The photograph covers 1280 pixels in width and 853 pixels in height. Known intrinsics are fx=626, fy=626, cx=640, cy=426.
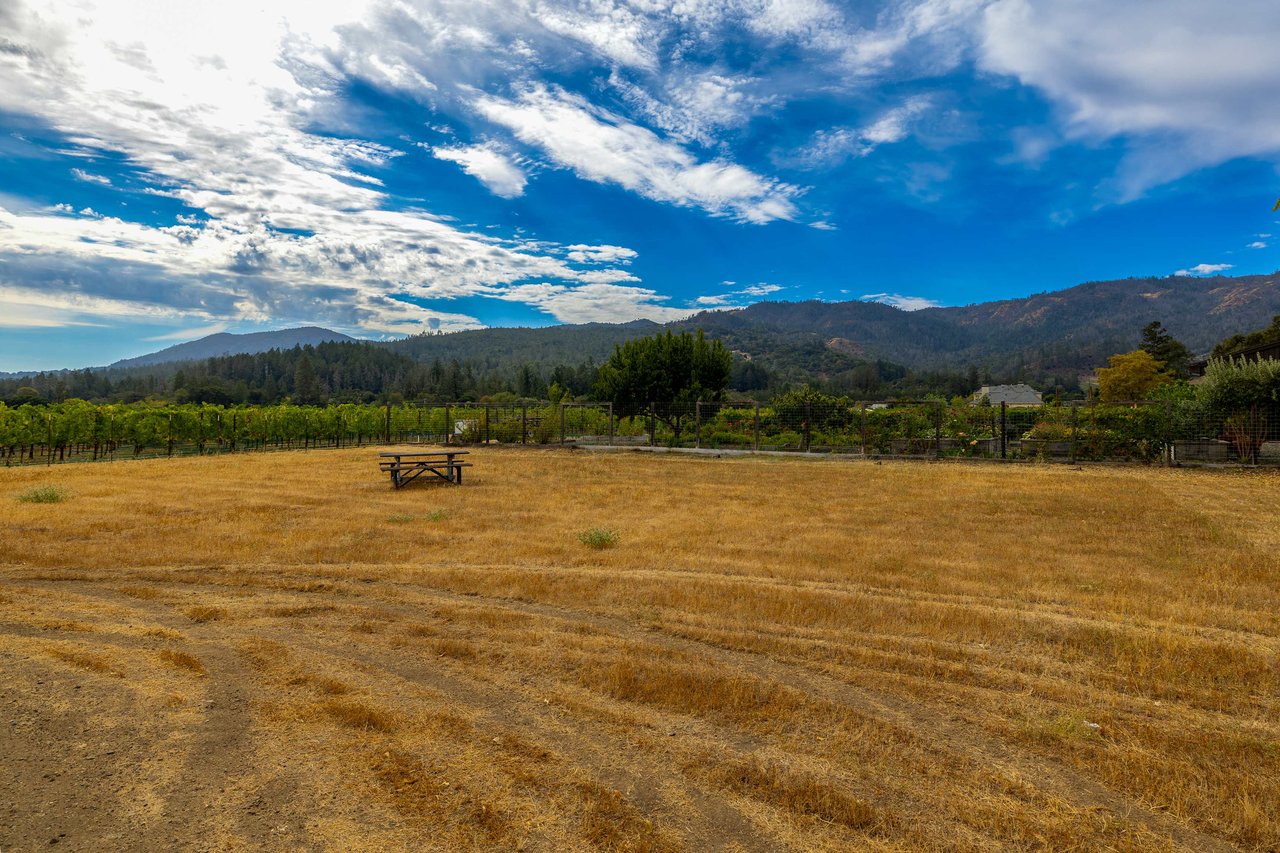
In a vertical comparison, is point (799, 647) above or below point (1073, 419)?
below

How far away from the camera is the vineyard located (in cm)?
1741

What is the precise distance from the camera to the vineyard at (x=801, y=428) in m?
17.4

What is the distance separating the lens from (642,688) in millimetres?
4027

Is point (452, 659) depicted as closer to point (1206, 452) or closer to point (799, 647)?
point (799, 647)

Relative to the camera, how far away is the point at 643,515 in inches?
409

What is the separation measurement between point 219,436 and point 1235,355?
186ft

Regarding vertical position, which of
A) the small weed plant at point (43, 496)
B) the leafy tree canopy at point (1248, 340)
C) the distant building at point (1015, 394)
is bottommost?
the small weed plant at point (43, 496)

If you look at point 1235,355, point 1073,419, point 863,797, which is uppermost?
point 1235,355

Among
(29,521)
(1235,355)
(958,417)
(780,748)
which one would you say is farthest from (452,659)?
(1235,355)

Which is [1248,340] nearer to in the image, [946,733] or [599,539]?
[599,539]

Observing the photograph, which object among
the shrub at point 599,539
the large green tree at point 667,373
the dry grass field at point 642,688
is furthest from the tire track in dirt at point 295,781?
the large green tree at point 667,373

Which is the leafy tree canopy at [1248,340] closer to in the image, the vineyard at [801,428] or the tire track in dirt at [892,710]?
the vineyard at [801,428]

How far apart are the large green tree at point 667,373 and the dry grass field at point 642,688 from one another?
2400 cm

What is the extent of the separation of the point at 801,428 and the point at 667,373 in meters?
10.5
